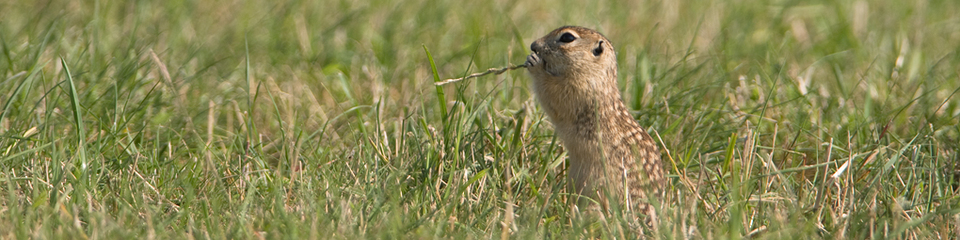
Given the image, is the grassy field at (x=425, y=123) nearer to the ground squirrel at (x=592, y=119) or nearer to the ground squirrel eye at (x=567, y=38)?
the ground squirrel at (x=592, y=119)

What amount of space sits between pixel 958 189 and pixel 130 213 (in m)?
3.24

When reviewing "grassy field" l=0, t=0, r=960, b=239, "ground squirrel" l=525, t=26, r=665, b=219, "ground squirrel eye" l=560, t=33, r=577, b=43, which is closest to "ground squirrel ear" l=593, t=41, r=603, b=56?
"ground squirrel" l=525, t=26, r=665, b=219

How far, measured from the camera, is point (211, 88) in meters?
5.07

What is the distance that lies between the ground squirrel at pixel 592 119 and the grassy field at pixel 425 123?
15 centimetres

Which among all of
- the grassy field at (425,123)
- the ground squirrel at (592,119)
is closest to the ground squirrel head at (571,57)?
the ground squirrel at (592,119)

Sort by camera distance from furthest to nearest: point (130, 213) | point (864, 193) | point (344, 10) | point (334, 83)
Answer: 1. point (344, 10)
2. point (334, 83)
3. point (864, 193)
4. point (130, 213)

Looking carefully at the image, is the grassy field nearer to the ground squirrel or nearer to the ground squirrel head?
the ground squirrel

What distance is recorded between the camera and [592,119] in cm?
384

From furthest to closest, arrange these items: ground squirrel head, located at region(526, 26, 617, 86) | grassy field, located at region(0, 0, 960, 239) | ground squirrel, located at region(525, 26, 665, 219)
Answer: ground squirrel head, located at region(526, 26, 617, 86) → ground squirrel, located at region(525, 26, 665, 219) → grassy field, located at region(0, 0, 960, 239)

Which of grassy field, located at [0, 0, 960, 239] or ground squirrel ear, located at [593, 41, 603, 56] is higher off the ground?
ground squirrel ear, located at [593, 41, 603, 56]

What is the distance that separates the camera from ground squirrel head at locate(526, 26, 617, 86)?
12.9 feet

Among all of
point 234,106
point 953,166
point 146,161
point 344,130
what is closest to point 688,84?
point 953,166

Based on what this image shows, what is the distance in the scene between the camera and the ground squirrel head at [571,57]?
392 cm

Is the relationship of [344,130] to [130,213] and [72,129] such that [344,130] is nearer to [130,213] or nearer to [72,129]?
[72,129]
